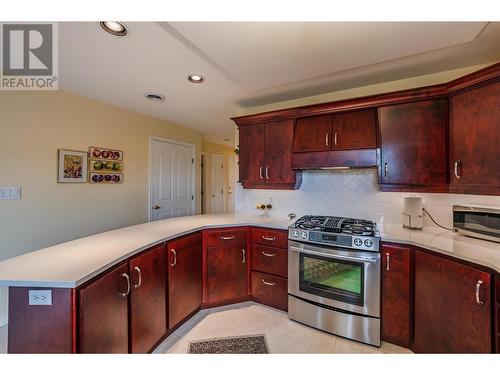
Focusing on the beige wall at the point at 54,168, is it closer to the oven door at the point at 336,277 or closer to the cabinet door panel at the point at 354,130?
the oven door at the point at 336,277

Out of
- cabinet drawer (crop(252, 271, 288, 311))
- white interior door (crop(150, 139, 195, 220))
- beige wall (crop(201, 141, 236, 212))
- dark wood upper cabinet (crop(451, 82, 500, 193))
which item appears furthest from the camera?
beige wall (crop(201, 141, 236, 212))

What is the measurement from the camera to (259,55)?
1.77 m

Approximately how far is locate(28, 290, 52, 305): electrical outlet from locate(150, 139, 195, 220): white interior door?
2.60 meters

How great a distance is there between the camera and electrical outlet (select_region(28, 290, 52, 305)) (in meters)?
1.04

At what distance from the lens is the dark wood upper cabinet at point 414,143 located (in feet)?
6.24

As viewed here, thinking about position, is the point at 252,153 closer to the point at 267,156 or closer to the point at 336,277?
the point at 267,156

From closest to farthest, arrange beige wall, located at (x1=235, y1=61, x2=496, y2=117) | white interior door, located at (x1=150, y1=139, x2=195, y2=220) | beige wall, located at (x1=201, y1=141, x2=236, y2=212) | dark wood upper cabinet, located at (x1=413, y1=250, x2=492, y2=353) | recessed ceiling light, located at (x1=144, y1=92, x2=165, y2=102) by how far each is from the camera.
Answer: dark wood upper cabinet, located at (x1=413, y1=250, x2=492, y2=353) → beige wall, located at (x1=235, y1=61, x2=496, y2=117) → recessed ceiling light, located at (x1=144, y1=92, x2=165, y2=102) → white interior door, located at (x1=150, y1=139, x2=195, y2=220) → beige wall, located at (x1=201, y1=141, x2=236, y2=212)

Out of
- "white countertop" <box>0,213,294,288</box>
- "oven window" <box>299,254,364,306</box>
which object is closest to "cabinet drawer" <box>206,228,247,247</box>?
"white countertop" <box>0,213,294,288</box>

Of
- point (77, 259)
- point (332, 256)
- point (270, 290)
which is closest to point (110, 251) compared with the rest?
point (77, 259)

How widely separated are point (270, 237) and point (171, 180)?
2393mm

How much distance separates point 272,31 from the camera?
148cm

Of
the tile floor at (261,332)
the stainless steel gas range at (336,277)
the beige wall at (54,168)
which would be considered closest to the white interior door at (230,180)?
the beige wall at (54,168)

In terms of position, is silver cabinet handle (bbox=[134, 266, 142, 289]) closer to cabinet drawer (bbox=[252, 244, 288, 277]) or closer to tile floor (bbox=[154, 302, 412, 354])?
tile floor (bbox=[154, 302, 412, 354])
